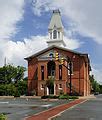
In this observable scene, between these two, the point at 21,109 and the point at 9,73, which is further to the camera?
the point at 9,73

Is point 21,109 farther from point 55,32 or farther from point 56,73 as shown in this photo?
point 55,32

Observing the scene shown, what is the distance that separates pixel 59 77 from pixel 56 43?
45.5 feet

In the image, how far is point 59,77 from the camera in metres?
74.7

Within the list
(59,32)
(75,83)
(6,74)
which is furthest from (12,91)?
(6,74)

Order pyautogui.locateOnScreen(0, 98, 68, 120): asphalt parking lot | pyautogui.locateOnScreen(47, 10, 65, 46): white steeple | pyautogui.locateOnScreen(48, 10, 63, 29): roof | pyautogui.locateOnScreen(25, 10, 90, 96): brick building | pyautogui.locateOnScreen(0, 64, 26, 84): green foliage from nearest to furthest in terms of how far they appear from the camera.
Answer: pyautogui.locateOnScreen(0, 98, 68, 120): asphalt parking lot < pyautogui.locateOnScreen(25, 10, 90, 96): brick building < pyautogui.locateOnScreen(47, 10, 65, 46): white steeple < pyautogui.locateOnScreen(48, 10, 63, 29): roof < pyautogui.locateOnScreen(0, 64, 26, 84): green foliage

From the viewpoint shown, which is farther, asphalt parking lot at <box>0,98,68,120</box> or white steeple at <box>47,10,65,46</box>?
white steeple at <box>47,10,65,46</box>

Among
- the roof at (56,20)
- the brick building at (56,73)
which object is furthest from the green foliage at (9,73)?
the brick building at (56,73)

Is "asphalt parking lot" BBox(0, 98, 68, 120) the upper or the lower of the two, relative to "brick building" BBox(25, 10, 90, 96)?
lower

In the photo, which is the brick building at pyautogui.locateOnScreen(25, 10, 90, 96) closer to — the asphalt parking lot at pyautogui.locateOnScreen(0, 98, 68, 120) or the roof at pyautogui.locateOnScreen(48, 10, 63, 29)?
the roof at pyautogui.locateOnScreen(48, 10, 63, 29)

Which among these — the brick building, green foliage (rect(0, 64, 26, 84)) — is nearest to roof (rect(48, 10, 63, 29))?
the brick building

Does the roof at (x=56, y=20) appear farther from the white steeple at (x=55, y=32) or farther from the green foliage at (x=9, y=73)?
the green foliage at (x=9, y=73)

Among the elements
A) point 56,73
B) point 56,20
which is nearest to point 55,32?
point 56,20

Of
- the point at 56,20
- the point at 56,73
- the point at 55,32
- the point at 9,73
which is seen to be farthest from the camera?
the point at 9,73

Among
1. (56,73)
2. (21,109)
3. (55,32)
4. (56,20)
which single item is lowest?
(21,109)
